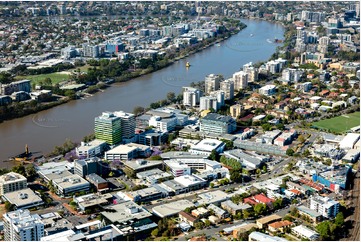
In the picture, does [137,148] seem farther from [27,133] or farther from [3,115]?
[3,115]

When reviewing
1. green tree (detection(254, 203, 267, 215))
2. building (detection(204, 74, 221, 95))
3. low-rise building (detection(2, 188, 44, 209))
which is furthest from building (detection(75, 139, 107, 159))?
building (detection(204, 74, 221, 95))

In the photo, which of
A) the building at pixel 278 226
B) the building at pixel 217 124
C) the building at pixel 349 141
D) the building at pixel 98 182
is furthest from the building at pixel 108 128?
the building at pixel 349 141

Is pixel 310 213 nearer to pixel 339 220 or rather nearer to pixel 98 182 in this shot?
pixel 339 220

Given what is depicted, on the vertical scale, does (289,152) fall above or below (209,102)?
below

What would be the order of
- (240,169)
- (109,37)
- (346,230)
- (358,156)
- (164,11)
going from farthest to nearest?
(164,11), (109,37), (358,156), (240,169), (346,230)

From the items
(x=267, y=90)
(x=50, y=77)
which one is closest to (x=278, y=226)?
(x=267, y=90)

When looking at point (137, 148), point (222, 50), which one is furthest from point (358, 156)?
point (222, 50)
